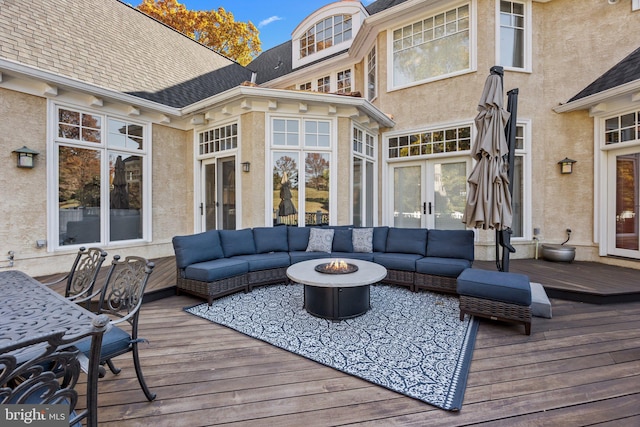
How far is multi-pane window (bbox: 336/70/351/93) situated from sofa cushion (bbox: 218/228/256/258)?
5829 mm

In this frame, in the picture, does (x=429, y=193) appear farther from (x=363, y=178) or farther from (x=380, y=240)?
(x=380, y=240)

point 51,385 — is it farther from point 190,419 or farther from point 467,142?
point 467,142

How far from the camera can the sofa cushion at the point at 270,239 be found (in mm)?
5199

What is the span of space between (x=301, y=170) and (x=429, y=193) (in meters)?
3.01

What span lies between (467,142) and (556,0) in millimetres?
3369

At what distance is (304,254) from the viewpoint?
201 inches

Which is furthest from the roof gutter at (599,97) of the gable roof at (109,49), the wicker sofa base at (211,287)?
the gable roof at (109,49)

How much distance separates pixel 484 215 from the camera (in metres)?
3.84

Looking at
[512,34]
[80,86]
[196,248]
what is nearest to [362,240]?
[196,248]

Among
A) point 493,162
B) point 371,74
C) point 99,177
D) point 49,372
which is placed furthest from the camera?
point 371,74

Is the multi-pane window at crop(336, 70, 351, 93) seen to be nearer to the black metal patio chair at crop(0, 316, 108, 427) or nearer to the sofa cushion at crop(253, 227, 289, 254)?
the sofa cushion at crop(253, 227, 289, 254)

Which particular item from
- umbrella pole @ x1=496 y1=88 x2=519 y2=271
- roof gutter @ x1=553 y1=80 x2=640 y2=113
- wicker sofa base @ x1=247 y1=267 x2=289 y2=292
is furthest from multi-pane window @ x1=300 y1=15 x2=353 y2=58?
wicker sofa base @ x1=247 y1=267 x2=289 y2=292

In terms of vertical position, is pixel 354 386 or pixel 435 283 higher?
pixel 435 283

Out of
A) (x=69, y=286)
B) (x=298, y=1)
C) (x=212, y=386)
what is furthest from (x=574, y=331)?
(x=298, y=1)
